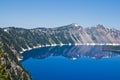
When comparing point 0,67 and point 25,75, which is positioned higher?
point 0,67

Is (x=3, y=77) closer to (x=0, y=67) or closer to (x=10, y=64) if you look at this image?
(x=0, y=67)

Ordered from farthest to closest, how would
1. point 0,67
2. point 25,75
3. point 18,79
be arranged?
point 25,75 < point 18,79 < point 0,67

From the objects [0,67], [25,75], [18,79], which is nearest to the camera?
[0,67]

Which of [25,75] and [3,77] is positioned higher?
[3,77]

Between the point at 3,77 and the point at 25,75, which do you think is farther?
the point at 25,75

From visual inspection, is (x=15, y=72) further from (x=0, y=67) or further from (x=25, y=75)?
(x=0, y=67)

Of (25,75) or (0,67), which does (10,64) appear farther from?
(0,67)

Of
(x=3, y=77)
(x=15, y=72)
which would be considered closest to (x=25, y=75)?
(x=15, y=72)

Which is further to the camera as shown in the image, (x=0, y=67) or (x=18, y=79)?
(x=18, y=79)
